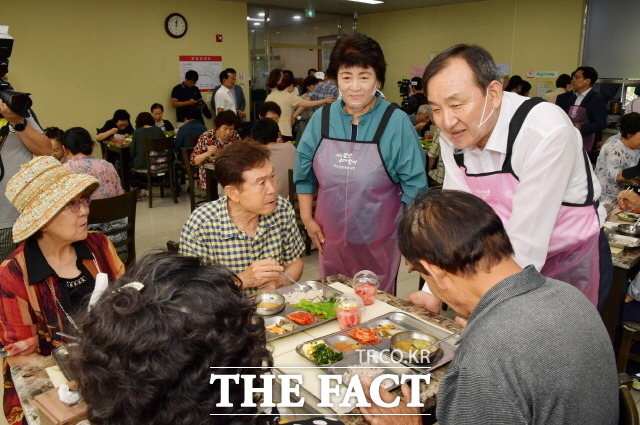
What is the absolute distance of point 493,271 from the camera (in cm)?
114

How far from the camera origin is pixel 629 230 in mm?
2941

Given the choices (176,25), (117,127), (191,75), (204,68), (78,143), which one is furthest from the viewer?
(204,68)

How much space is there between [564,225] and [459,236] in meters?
0.80

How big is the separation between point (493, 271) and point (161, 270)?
722 millimetres

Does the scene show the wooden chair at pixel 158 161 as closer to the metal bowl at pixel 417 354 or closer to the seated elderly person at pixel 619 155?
the seated elderly person at pixel 619 155

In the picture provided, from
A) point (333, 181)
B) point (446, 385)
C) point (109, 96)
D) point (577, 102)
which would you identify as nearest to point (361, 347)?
point (446, 385)

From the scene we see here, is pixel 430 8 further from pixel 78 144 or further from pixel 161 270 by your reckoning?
pixel 161 270

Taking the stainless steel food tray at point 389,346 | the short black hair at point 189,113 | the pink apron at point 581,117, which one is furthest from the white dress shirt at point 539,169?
the short black hair at point 189,113

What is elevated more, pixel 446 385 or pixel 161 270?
pixel 161 270

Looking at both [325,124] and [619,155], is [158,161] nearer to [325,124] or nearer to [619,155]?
[325,124]

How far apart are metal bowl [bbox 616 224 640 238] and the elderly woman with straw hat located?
9.34ft

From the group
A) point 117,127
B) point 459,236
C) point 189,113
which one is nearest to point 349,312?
point 459,236

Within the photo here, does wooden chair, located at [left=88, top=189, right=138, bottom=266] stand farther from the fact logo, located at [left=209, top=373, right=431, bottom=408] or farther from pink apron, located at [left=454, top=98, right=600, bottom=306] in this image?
pink apron, located at [left=454, top=98, right=600, bottom=306]

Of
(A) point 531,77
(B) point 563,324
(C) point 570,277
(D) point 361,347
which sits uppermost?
(A) point 531,77
